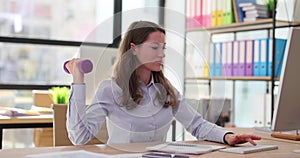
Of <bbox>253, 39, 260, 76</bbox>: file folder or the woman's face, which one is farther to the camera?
<bbox>253, 39, 260, 76</bbox>: file folder

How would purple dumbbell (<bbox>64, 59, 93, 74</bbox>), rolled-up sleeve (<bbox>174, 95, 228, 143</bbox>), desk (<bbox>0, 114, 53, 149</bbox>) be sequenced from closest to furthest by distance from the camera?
purple dumbbell (<bbox>64, 59, 93, 74</bbox>) < rolled-up sleeve (<bbox>174, 95, 228, 143</bbox>) < desk (<bbox>0, 114, 53, 149</bbox>)

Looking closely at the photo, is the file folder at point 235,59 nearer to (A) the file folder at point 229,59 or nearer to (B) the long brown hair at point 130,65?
(A) the file folder at point 229,59

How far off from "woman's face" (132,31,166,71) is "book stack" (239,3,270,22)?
201 cm

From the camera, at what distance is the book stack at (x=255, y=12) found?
3336mm

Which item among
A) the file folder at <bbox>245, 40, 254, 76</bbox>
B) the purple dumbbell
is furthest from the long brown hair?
the file folder at <bbox>245, 40, 254, 76</bbox>

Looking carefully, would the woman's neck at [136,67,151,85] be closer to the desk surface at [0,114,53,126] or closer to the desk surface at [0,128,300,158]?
the desk surface at [0,128,300,158]

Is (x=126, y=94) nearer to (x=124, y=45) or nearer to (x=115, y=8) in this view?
(x=124, y=45)

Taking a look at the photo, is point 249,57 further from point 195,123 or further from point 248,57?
point 195,123

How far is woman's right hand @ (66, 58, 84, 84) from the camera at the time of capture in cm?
143

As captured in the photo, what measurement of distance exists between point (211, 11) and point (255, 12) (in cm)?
48

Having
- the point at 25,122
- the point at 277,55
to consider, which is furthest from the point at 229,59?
the point at 25,122

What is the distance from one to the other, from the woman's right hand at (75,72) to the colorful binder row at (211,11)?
Result: 213cm

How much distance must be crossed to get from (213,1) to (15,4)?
1659 millimetres

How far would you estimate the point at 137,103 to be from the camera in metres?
1.60
